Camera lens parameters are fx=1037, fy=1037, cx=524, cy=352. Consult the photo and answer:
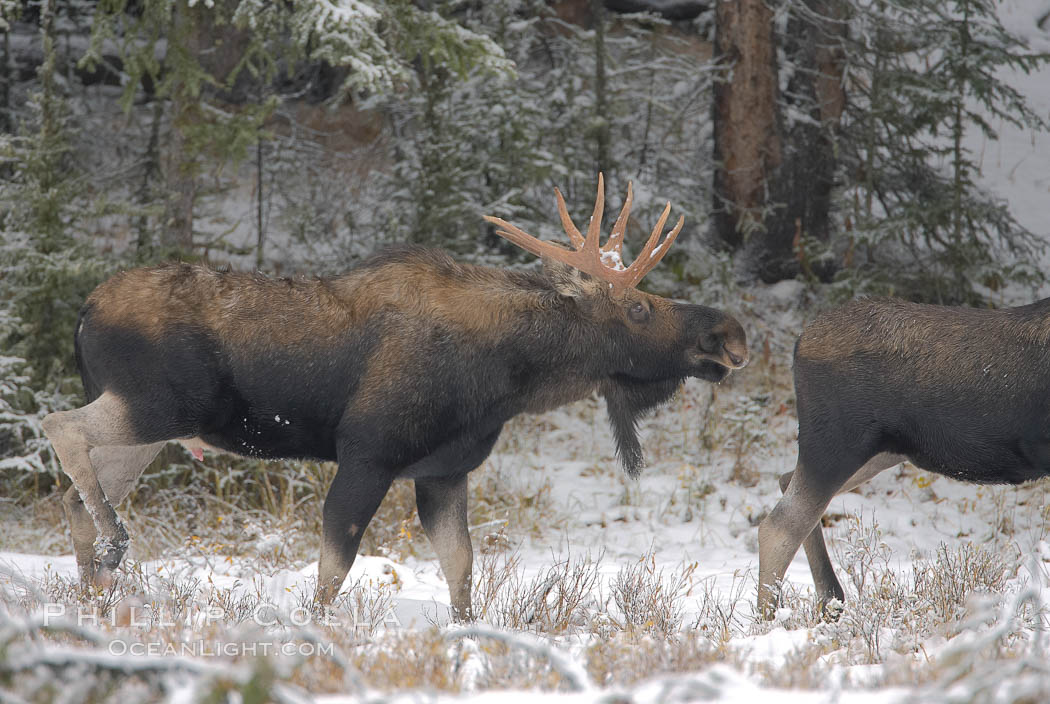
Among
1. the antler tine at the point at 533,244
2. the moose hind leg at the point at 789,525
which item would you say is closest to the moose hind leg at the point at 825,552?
the moose hind leg at the point at 789,525

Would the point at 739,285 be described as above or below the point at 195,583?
above

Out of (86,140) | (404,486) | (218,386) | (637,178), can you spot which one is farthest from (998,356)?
(86,140)

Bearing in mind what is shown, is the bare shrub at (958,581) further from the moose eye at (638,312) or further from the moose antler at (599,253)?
the moose antler at (599,253)

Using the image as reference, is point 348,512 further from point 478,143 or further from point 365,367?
point 478,143

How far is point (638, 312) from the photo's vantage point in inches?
227

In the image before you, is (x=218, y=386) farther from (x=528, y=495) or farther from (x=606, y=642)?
(x=528, y=495)

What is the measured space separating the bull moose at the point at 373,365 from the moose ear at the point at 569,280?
11 mm

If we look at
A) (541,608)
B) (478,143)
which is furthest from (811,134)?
(541,608)

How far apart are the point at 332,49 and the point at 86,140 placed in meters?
6.34

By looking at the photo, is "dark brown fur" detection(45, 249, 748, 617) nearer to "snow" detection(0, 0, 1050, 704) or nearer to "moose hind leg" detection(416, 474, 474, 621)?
"moose hind leg" detection(416, 474, 474, 621)

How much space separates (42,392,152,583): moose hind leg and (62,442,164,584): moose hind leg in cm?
25

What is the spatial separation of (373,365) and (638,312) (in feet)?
4.90

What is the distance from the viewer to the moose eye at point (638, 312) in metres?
5.76

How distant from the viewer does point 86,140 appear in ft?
43.4
